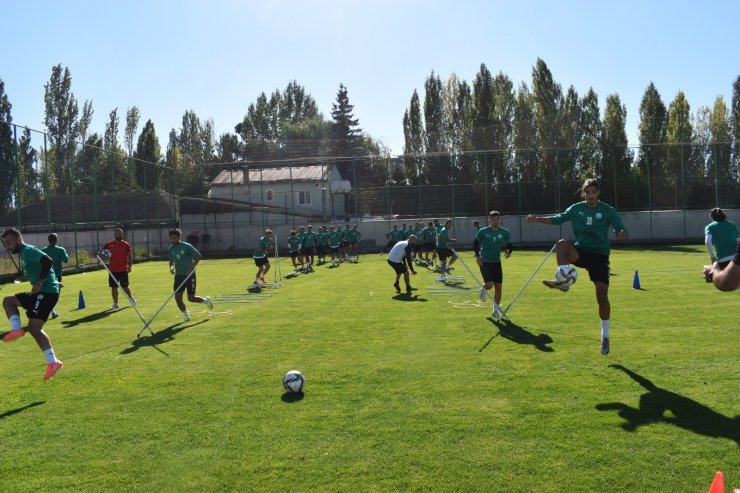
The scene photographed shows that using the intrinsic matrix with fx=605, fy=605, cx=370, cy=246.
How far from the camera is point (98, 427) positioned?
623cm

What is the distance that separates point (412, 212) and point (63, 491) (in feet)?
139

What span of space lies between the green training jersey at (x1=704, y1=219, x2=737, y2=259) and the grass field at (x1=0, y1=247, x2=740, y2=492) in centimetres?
125

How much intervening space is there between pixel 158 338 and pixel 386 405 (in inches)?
251

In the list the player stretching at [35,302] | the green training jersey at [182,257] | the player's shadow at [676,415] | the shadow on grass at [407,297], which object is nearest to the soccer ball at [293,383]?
the player's shadow at [676,415]

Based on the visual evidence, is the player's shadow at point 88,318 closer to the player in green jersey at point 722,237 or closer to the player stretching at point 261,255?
the player stretching at point 261,255

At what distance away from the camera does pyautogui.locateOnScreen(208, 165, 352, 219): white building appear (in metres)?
48.7

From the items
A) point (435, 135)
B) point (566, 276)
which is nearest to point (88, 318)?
point (566, 276)

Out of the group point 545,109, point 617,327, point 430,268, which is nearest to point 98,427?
point 617,327

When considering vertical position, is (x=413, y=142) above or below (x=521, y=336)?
above

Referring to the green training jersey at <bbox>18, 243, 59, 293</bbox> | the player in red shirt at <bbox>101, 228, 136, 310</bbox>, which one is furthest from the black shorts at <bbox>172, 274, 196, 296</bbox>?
the green training jersey at <bbox>18, 243, 59, 293</bbox>

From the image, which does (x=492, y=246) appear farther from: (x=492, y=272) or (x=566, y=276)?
(x=566, y=276)

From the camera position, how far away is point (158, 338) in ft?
37.5

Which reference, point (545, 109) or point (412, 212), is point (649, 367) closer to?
point (412, 212)

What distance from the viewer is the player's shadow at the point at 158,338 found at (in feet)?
34.7
